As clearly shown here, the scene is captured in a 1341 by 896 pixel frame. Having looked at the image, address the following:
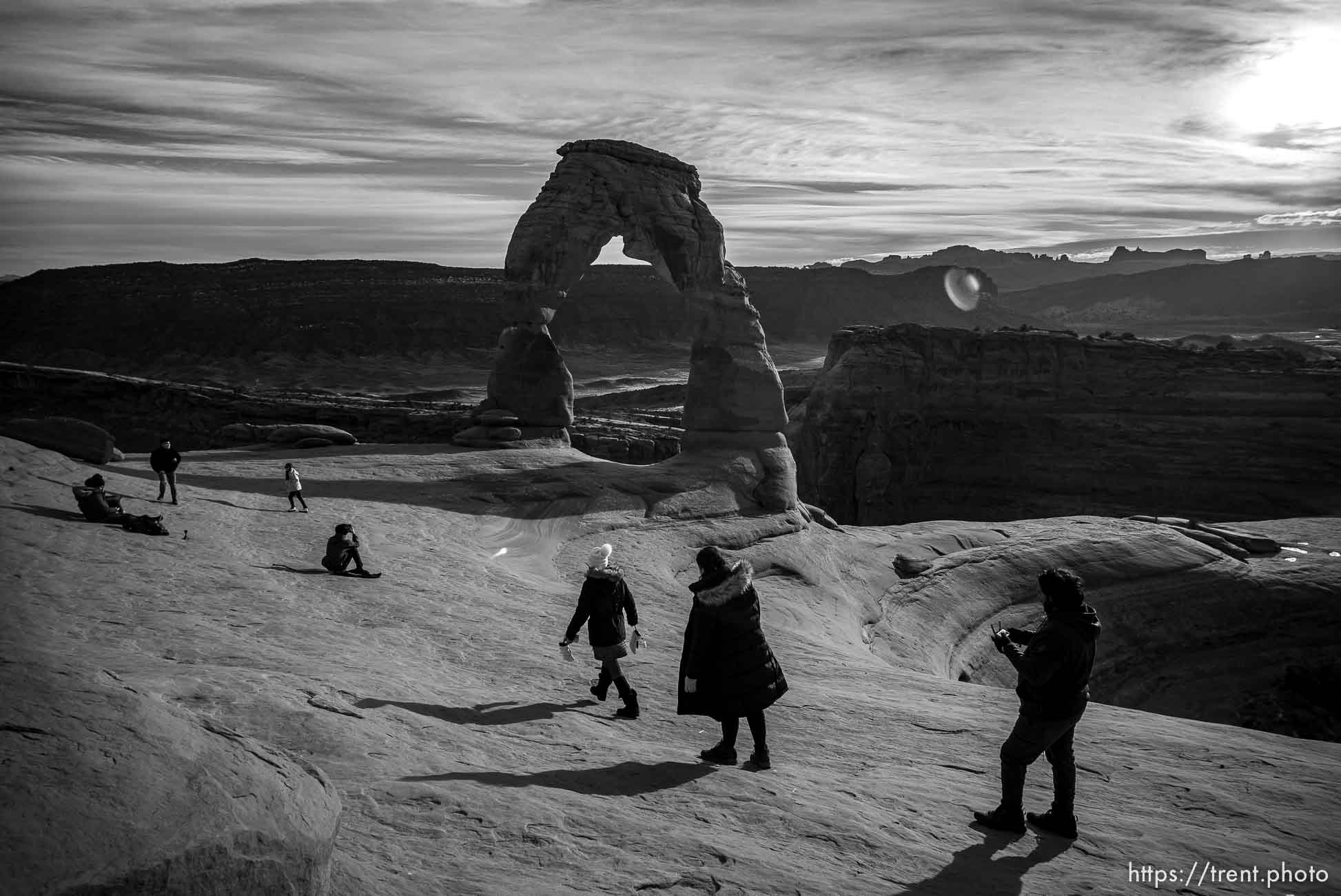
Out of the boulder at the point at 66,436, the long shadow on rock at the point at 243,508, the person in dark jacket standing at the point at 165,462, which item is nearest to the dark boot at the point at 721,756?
the person in dark jacket standing at the point at 165,462

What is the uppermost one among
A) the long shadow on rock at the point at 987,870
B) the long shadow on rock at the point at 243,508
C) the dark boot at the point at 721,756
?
the long shadow on rock at the point at 243,508

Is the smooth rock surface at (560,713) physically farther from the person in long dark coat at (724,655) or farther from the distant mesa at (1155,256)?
the distant mesa at (1155,256)

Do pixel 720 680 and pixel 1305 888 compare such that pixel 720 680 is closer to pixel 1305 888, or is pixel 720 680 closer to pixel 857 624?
pixel 1305 888

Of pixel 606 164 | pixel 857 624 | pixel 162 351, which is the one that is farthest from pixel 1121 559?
pixel 162 351

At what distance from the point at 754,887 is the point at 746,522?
1287 centimetres

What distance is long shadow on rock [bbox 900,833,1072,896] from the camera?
470 cm

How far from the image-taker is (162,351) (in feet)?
218

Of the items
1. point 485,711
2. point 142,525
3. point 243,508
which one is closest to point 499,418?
point 243,508

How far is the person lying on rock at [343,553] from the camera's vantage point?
10.1m

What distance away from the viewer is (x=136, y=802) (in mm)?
2965

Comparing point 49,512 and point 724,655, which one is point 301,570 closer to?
point 49,512

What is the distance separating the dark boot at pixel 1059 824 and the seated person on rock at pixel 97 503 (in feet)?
30.0

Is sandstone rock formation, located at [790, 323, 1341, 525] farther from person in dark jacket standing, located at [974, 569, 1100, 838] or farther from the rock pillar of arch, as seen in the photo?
person in dark jacket standing, located at [974, 569, 1100, 838]

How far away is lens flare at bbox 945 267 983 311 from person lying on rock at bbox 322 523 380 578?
96.4 metres
